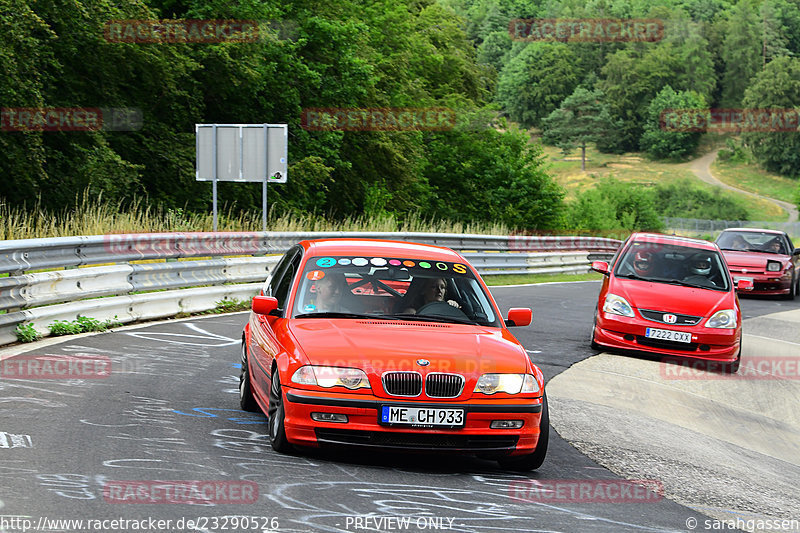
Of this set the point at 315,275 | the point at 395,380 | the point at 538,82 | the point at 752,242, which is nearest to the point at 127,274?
the point at 315,275

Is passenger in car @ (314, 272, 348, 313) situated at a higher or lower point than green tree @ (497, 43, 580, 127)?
lower

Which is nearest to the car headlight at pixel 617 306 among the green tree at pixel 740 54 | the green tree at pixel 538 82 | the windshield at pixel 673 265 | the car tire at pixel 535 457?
the windshield at pixel 673 265

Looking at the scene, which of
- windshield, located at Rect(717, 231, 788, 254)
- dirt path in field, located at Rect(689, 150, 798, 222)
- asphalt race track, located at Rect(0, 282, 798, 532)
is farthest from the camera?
dirt path in field, located at Rect(689, 150, 798, 222)

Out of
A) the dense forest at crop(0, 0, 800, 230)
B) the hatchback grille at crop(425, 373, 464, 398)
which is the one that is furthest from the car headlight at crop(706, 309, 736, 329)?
the dense forest at crop(0, 0, 800, 230)

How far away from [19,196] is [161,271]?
44.0 ft

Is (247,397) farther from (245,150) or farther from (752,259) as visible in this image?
(752,259)

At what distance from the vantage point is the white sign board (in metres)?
20.9

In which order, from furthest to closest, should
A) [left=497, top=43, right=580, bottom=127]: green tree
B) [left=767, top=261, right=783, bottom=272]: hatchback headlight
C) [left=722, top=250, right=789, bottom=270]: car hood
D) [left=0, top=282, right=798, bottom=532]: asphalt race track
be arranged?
[left=497, top=43, right=580, bottom=127]: green tree < [left=722, top=250, right=789, bottom=270]: car hood < [left=767, top=261, right=783, bottom=272]: hatchback headlight < [left=0, top=282, right=798, bottom=532]: asphalt race track

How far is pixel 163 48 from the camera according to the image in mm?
28812

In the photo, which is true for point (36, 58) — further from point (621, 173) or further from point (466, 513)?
point (621, 173)

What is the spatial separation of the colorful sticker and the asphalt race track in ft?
3.67

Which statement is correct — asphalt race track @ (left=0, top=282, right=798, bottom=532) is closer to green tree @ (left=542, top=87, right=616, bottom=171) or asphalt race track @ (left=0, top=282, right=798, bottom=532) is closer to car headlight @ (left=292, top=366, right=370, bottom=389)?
car headlight @ (left=292, top=366, right=370, bottom=389)

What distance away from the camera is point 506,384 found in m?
6.37

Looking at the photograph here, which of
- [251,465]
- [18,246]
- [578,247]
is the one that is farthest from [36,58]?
[251,465]
